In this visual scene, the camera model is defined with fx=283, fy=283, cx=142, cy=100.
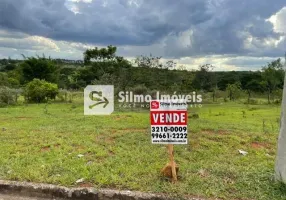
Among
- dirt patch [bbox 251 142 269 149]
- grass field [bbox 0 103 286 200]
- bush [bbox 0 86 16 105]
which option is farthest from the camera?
bush [bbox 0 86 16 105]

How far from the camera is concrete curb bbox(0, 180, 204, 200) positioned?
283 cm

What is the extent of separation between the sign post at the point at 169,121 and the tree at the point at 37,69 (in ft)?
82.0

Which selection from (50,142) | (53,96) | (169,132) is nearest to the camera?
(169,132)

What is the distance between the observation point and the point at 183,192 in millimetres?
2832

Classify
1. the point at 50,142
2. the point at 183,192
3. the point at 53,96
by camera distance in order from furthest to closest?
the point at 53,96 < the point at 50,142 < the point at 183,192

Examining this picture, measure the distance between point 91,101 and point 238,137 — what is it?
1067 cm

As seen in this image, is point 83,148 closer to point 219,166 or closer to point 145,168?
point 145,168

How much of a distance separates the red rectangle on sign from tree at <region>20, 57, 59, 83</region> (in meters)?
25.0

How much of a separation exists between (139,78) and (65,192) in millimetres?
14192

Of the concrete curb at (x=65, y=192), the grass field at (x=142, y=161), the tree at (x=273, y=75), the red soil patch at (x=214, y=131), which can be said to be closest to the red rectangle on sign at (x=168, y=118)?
the grass field at (x=142, y=161)

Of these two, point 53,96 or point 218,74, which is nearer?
point 53,96

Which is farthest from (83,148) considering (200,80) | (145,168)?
(200,80)
